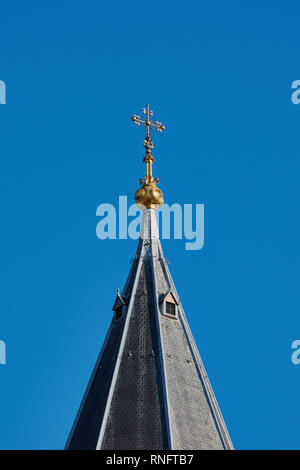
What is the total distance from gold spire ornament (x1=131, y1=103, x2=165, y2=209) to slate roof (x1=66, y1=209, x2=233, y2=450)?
4.26m

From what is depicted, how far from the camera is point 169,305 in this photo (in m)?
69.2

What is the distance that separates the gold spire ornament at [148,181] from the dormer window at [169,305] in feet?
19.9

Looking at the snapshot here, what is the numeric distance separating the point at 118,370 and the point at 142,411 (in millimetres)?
2773

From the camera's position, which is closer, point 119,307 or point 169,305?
point 169,305

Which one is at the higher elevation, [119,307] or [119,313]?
[119,307]

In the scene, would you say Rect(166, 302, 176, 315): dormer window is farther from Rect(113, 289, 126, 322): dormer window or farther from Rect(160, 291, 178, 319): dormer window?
Rect(113, 289, 126, 322): dormer window

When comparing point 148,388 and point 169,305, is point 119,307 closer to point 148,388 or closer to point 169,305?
point 169,305

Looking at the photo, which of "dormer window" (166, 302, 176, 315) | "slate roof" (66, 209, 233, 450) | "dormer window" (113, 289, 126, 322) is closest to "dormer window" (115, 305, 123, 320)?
"dormer window" (113, 289, 126, 322)

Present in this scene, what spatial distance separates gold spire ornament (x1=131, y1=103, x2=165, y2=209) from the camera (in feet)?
242

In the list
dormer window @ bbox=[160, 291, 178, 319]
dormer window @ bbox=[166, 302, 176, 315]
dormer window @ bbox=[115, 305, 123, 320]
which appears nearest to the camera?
dormer window @ bbox=[160, 291, 178, 319]

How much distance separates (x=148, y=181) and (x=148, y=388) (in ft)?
43.8

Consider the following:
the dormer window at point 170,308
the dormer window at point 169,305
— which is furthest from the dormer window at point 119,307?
the dormer window at point 170,308

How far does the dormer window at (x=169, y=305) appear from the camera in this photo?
68.9m

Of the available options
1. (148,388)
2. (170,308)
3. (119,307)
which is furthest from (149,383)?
(119,307)
